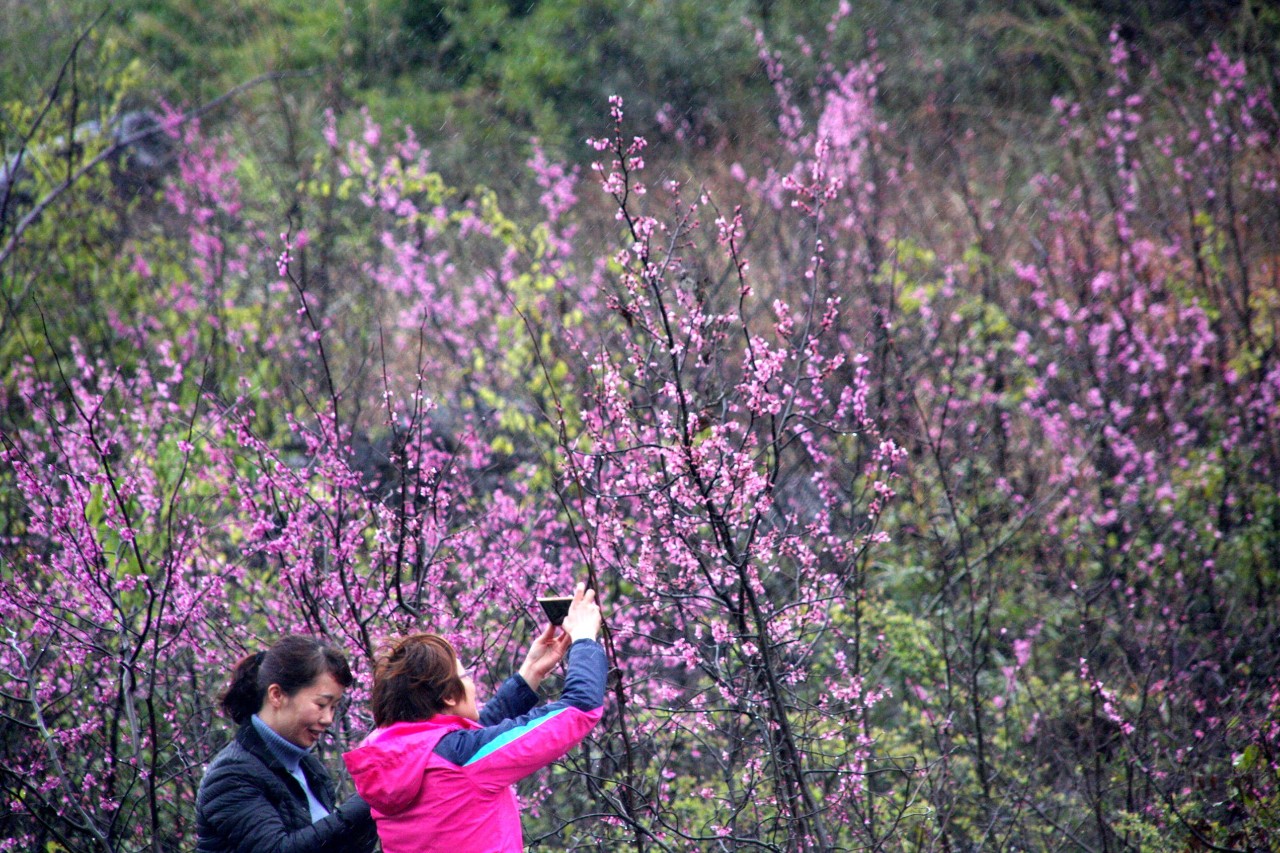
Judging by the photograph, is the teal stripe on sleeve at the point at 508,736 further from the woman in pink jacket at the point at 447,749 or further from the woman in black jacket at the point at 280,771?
the woman in black jacket at the point at 280,771

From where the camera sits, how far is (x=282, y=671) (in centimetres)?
263

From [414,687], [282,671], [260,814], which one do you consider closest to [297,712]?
[282,671]

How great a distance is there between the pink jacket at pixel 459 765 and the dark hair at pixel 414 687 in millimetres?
26

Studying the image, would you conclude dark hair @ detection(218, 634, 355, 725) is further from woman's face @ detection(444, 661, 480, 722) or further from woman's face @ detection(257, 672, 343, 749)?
woman's face @ detection(444, 661, 480, 722)

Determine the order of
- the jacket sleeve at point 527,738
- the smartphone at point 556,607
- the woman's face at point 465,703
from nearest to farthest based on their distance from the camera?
the jacket sleeve at point 527,738 < the woman's face at point 465,703 < the smartphone at point 556,607

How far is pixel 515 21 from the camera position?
48.1ft

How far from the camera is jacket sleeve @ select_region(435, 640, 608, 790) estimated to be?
7.61 ft

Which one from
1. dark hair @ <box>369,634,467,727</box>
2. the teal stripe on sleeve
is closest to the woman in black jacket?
dark hair @ <box>369,634,467,727</box>

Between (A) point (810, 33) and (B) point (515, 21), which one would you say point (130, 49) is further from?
(A) point (810, 33)

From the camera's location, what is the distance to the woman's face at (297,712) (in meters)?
2.63

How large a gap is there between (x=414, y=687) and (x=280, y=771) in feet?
1.64

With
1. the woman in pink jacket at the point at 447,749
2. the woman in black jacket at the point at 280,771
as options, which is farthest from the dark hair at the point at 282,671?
the woman in pink jacket at the point at 447,749

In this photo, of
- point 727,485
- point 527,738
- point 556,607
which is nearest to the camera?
point 527,738

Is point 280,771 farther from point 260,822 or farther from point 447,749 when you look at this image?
point 447,749
